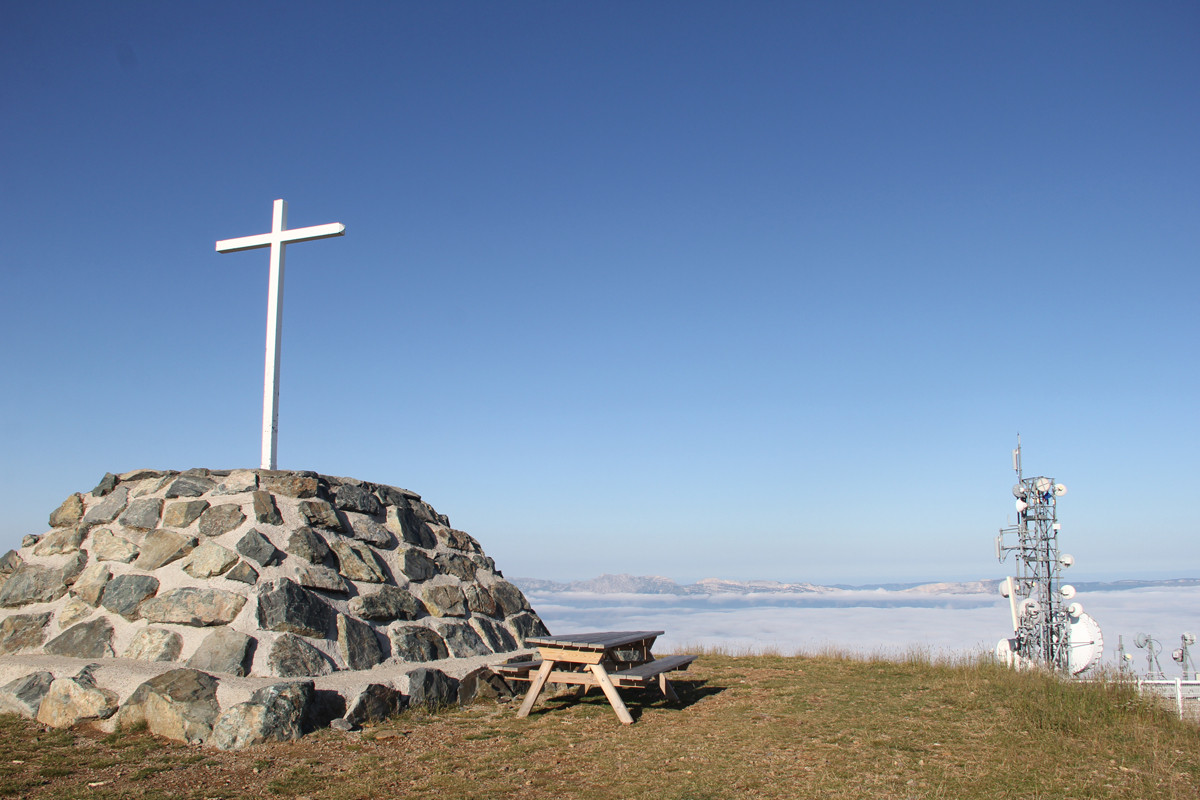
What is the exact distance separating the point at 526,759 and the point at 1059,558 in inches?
947

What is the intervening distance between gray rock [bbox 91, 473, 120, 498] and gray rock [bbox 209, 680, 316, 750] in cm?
499

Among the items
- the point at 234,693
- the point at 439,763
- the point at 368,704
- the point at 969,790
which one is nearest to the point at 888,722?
the point at 969,790

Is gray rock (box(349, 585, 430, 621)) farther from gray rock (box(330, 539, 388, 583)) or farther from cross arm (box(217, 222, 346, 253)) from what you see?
cross arm (box(217, 222, 346, 253))

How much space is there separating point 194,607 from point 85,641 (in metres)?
1.23

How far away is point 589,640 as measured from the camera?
8.27 metres

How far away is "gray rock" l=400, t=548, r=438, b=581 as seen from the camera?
33.3 ft

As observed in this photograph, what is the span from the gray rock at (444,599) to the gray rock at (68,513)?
4432 millimetres

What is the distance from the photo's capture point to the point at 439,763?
20.5 feet

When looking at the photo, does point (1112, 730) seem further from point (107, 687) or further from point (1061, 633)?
point (1061, 633)

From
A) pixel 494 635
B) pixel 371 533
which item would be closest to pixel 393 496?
pixel 371 533

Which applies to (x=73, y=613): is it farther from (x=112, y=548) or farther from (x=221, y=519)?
(x=221, y=519)

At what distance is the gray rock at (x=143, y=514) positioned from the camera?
9.55 m

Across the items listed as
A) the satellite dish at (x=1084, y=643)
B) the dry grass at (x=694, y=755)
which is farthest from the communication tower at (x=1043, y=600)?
the dry grass at (x=694, y=755)

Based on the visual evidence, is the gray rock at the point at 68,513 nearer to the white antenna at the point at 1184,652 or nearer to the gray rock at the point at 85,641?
the gray rock at the point at 85,641
